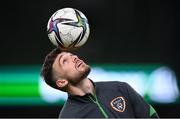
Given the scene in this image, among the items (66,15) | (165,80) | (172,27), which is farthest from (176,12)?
(66,15)

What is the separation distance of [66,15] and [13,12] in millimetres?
2899

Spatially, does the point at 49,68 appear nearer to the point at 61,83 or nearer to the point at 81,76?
the point at 61,83

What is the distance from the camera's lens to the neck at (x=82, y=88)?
17.4ft

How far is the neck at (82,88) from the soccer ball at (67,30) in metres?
0.34

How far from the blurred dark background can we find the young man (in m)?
2.87

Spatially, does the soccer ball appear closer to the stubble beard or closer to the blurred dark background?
the stubble beard

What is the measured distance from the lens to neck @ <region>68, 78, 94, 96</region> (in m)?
5.30

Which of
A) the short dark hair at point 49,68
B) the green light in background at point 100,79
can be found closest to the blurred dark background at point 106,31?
the green light in background at point 100,79

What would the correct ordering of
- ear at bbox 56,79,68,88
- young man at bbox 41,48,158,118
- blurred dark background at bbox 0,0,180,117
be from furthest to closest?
blurred dark background at bbox 0,0,180,117 → ear at bbox 56,79,68,88 → young man at bbox 41,48,158,118

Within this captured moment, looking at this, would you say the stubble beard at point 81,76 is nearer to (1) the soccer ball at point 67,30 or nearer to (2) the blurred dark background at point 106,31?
(1) the soccer ball at point 67,30

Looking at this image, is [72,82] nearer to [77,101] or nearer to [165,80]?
[77,101]

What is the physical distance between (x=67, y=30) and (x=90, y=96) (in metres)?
0.55

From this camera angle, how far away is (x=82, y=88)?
5.34 meters

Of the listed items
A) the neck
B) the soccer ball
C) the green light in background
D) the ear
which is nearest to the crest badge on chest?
the neck
